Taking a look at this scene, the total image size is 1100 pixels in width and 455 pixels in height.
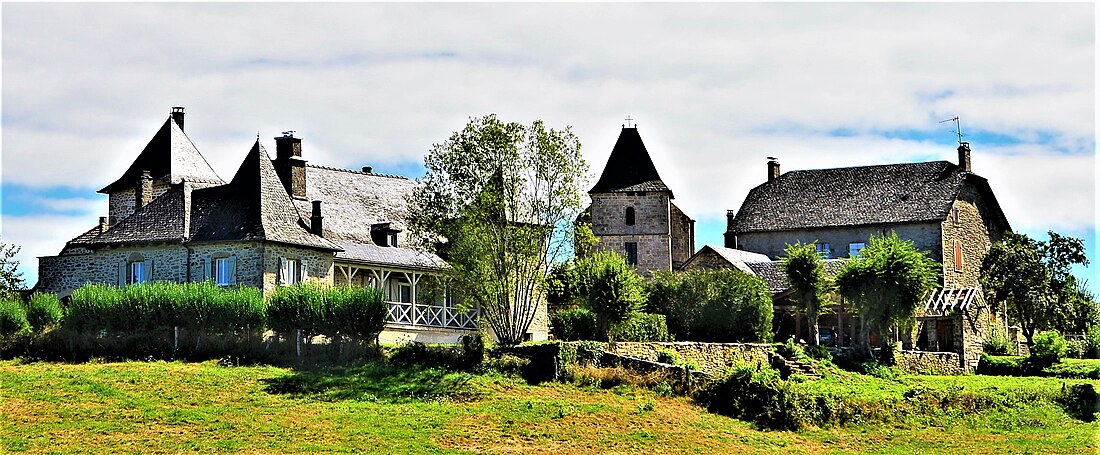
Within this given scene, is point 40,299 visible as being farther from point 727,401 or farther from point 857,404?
point 857,404

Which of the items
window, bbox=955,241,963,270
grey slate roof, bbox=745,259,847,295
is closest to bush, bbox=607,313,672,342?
grey slate roof, bbox=745,259,847,295

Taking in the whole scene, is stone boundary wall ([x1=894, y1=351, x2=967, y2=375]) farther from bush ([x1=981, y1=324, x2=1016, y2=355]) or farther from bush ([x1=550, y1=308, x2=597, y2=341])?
bush ([x1=550, y1=308, x2=597, y2=341])

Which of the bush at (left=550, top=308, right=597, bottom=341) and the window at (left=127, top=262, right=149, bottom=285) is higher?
the window at (left=127, top=262, right=149, bottom=285)

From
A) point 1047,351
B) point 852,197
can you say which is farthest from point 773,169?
point 1047,351

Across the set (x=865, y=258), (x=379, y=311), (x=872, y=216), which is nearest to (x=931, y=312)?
(x=865, y=258)

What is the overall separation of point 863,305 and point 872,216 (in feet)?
63.0

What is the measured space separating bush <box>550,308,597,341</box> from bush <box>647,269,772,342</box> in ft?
11.0

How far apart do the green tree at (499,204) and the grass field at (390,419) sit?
4.65m

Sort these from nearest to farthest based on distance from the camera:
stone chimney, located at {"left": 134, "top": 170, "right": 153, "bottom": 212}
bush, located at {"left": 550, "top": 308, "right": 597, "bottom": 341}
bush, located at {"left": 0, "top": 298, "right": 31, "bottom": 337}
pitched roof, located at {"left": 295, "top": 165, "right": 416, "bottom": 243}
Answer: bush, located at {"left": 0, "top": 298, "right": 31, "bottom": 337}
bush, located at {"left": 550, "top": 308, "right": 597, "bottom": 341}
stone chimney, located at {"left": 134, "top": 170, "right": 153, "bottom": 212}
pitched roof, located at {"left": 295, "top": 165, "right": 416, "bottom": 243}

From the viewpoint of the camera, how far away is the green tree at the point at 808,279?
46688mm

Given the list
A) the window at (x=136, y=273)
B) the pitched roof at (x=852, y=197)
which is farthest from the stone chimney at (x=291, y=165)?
the pitched roof at (x=852, y=197)

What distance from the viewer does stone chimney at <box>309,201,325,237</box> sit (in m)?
43.1

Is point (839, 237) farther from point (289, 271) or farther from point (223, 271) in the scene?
point (223, 271)

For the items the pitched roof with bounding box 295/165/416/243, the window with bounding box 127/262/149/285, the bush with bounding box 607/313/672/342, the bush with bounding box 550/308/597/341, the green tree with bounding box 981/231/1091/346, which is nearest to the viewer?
the bush with bounding box 607/313/672/342
